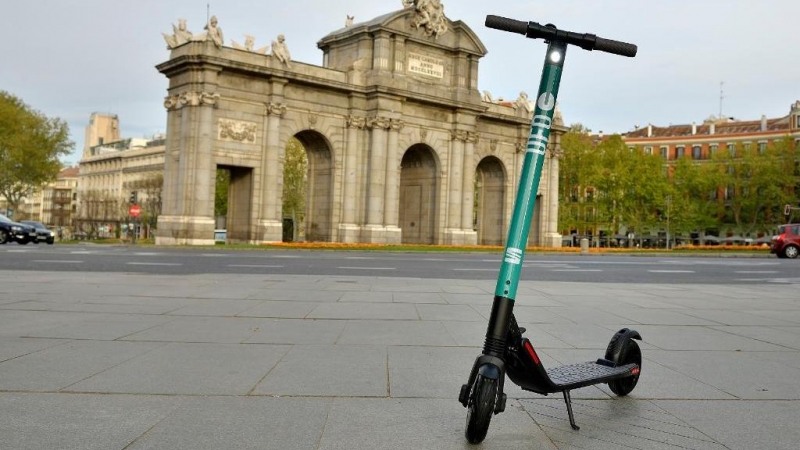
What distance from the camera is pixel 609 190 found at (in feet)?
286

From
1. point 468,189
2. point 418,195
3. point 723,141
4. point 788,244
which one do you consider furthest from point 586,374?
point 723,141

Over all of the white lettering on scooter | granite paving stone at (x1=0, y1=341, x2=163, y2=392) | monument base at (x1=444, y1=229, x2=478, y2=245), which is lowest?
granite paving stone at (x1=0, y1=341, x2=163, y2=392)

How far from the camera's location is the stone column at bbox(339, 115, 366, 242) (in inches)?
1726

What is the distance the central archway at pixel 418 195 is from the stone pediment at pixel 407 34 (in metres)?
6.95

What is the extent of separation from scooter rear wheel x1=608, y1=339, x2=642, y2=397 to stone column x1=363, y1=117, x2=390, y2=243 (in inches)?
1517

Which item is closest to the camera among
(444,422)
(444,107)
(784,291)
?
(444,422)

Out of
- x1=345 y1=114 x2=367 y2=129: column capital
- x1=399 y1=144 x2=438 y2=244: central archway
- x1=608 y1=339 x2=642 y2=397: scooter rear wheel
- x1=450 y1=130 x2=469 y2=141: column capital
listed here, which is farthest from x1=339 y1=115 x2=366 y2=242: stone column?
x1=608 y1=339 x2=642 y2=397: scooter rear wheel

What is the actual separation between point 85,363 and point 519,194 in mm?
3909

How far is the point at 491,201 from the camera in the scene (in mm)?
55656

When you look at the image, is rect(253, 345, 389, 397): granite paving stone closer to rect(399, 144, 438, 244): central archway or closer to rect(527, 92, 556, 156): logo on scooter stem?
rect(527, 92, 556, 156): logo on scooter stem

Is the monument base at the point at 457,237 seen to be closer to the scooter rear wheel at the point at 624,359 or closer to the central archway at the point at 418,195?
the central archway at the point at 418,195

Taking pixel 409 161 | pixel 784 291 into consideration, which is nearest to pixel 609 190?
pixel 409 161

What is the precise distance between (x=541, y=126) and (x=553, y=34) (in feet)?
1.79

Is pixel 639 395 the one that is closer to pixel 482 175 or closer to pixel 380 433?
pixel 380 433
